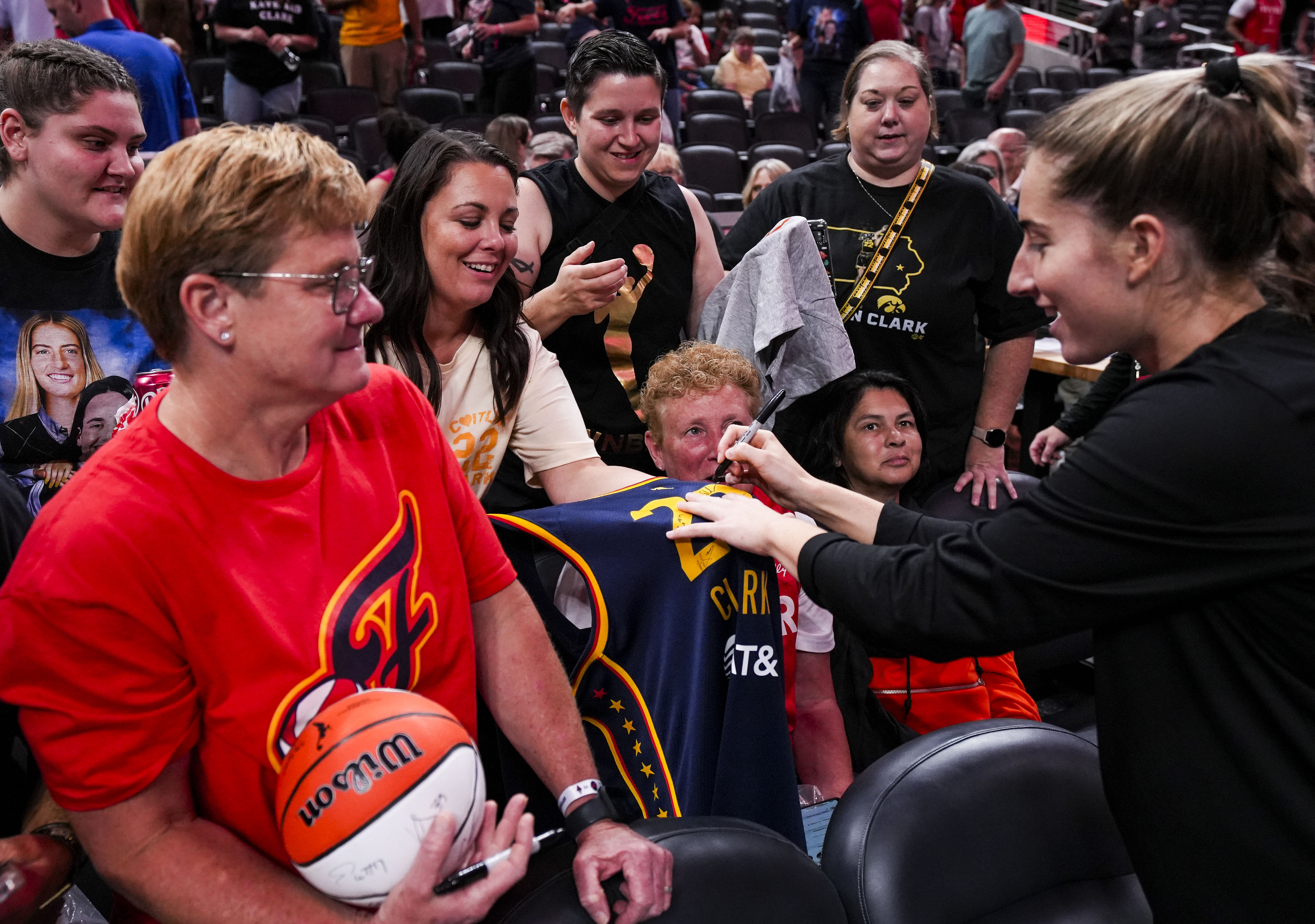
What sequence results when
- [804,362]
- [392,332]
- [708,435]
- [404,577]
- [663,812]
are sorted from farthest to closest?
[804,362] → [708,435] → [392,332] → [663,812] → [404,577]

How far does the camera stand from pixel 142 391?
6.73ft

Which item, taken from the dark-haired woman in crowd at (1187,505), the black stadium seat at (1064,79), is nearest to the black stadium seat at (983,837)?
the dark-haired woman in crowd at (1187,505)

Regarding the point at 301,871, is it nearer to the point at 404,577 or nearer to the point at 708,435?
the point at 404,577

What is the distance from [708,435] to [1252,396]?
130 cm

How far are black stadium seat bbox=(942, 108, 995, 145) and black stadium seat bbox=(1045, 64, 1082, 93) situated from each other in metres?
2.00

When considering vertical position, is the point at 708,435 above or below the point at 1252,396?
below

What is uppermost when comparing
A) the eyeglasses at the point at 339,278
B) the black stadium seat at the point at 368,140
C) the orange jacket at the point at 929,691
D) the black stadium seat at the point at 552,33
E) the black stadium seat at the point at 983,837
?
the eyeglasses at the point at 339,278

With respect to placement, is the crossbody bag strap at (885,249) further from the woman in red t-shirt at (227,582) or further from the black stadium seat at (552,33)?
the black stadium seat at (552,33)

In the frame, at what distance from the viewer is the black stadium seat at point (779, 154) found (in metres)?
7.16

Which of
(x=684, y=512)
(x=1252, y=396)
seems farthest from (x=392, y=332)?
(x=1252, y=396)

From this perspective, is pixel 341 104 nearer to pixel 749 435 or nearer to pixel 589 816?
pixel 749 435

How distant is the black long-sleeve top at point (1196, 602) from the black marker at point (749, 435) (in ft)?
2.00

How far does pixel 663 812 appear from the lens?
172 cm

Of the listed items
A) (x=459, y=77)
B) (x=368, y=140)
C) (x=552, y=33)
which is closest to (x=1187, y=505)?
(x=368, y=140)
